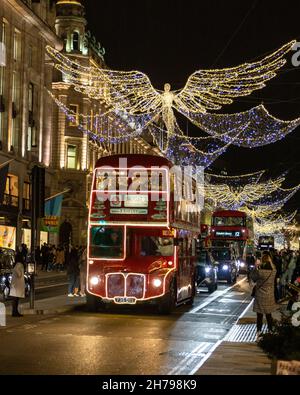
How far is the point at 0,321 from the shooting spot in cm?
1788

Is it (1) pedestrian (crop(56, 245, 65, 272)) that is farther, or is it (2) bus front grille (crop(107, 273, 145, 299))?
(1) pedestrian (crop(56, 245, 65, 272))

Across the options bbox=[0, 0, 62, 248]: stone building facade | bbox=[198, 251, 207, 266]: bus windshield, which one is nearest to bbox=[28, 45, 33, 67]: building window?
bbox=[0, 0, 62, 248]: stone building facade

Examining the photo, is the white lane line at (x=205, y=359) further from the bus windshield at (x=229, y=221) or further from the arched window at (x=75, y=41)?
the arched window at (x=75, y=41)

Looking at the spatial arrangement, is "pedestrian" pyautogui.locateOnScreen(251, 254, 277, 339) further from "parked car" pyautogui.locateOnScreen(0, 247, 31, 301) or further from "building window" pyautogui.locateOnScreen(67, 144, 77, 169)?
"building window" pyautogui.locateOnScreen(67, 144, 77, 169)

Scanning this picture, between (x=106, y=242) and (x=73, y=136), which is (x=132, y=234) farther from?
(x=73, y=136)

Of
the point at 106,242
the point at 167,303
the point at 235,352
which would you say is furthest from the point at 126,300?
the point at 235,352

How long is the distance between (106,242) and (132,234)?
77 centimetres

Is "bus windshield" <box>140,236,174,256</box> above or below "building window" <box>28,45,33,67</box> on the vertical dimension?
below

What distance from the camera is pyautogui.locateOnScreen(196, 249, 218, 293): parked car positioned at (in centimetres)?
3388

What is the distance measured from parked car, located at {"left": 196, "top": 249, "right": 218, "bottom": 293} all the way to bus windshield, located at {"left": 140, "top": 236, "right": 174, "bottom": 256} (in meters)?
12.5

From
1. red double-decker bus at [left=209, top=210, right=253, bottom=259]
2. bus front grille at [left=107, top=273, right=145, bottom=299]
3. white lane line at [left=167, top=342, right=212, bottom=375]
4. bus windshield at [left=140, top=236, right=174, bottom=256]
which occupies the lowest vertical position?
white lane line at [left=167, top=342, right=212, bottom=375]
